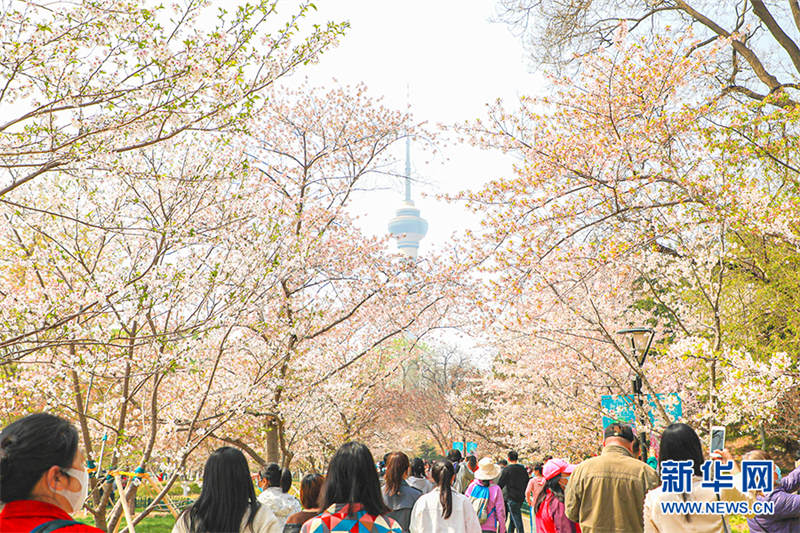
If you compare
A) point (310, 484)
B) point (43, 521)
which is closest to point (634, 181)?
point (310, 484)

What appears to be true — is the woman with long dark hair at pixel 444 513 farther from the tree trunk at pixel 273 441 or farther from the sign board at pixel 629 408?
the tree trunk at pixel 273 441

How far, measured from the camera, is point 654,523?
362 centimetres

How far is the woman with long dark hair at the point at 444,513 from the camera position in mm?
4934

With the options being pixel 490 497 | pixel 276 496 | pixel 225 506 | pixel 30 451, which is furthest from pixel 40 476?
pixel 490 497

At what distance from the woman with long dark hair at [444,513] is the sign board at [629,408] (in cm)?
375

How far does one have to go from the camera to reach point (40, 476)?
78.7 inches

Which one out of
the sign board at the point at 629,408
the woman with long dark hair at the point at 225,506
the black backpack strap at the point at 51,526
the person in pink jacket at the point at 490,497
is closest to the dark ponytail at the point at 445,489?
the woman with long dark hair at the point at 225,506

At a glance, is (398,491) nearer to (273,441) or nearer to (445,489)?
(445,489)

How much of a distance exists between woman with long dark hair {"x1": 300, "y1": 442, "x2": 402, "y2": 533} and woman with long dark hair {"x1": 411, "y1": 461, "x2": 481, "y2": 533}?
6.15 ft

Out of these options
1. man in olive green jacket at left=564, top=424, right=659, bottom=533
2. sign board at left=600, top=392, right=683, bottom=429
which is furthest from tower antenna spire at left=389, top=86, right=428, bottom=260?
man in olive green jacket at left=564, top=424, right=659, bottom=533

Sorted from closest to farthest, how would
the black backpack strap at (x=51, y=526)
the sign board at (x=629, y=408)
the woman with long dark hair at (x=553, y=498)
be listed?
the black backpack strap at (x=51, y=526), the woman with long dark hair at (x=553, y=498), the sign board at (x=629, y=408)

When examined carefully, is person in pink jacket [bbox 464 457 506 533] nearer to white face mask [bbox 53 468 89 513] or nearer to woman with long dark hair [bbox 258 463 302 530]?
woman with long dark hair [bbox 258 463 302 530]

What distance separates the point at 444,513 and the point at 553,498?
2523mm

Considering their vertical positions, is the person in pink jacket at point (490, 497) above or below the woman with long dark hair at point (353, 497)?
below
